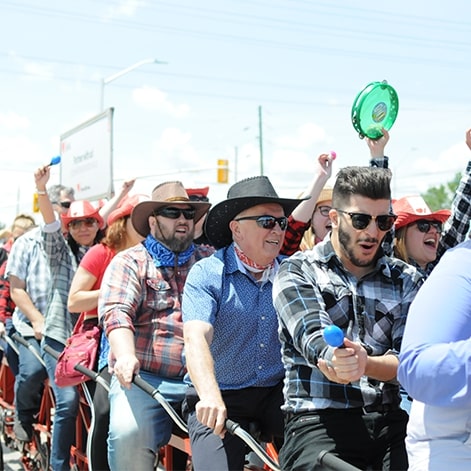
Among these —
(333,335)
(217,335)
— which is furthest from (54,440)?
(333,335)

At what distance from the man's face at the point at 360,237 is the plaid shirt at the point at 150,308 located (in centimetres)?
162

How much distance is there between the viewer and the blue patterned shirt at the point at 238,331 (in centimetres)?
378

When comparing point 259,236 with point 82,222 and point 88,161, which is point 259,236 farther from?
point 88,161

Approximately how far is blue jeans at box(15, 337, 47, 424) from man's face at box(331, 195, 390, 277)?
4241 millimetres

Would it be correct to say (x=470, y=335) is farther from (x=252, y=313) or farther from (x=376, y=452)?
(x=252, y=313)

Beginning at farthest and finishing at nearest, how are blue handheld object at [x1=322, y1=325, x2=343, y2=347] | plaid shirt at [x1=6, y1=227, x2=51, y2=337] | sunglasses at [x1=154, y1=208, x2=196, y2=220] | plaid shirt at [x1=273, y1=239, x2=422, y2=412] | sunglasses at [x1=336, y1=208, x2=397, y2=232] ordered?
plaid shirt at [x1=6, y1=227, x2=51, y2=337] → sunglasses at [x1=154, y1=208, x2=196, y2=220] → sunglasses at [x1=336, y1=208, x2=397, y2=232] → plaid shirt at [x1=273, y1=239, x2=422, y2=412] → blue handheld object at [x1=322, y1=325, x2=343, y2=347]

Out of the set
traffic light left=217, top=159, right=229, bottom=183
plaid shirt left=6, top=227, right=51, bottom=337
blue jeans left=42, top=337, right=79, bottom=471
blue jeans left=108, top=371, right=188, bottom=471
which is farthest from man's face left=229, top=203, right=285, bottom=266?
traffic light left=217, top=159, right=229, bottom=183

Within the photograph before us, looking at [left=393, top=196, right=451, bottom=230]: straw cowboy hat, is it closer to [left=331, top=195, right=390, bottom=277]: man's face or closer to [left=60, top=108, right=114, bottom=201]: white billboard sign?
[left=331, top=195, right=390, bottom=277]: man's face

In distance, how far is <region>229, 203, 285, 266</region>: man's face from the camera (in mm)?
3887

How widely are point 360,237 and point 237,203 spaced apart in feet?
3.07

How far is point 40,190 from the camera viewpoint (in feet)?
19.8

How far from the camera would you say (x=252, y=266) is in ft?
12.8

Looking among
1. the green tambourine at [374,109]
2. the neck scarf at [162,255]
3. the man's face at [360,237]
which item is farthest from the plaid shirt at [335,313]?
the neck scarf at [162,255]

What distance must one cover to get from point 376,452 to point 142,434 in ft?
5.28
